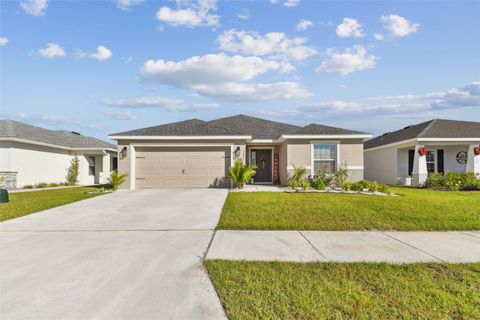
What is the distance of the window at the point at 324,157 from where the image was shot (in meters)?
15.7

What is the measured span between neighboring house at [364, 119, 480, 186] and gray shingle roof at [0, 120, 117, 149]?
68.4ft

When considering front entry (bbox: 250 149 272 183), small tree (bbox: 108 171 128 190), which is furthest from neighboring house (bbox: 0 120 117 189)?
front entry (bbox: 250 149 272 183)

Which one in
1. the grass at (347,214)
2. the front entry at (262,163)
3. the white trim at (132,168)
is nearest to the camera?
the grass at (347,214)

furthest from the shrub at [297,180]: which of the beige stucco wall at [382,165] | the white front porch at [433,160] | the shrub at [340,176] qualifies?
the beige stucco wall at [382,165]

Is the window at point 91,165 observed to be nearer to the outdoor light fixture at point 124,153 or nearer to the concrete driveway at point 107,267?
the outdoor light fixture at point 124,153

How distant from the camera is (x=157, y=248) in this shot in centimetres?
522

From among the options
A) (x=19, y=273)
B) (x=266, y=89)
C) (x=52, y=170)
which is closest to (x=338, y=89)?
(x=266, y=89)

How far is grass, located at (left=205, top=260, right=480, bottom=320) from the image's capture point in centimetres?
292

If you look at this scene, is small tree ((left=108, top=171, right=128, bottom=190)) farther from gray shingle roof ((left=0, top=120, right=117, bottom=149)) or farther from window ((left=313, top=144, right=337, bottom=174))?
window ((left=313, top=144, right=337, bottom=174))

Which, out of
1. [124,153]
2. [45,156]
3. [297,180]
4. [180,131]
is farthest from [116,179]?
[297,180]

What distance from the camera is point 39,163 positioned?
18.0 meters

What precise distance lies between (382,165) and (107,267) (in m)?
21.6

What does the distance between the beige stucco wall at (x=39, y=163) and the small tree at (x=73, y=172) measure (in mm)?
245

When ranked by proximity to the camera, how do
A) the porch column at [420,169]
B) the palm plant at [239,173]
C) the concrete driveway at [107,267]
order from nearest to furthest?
the concrete driveway at [107,267], the palm plant at [239,173], the porch column at [420,169]
